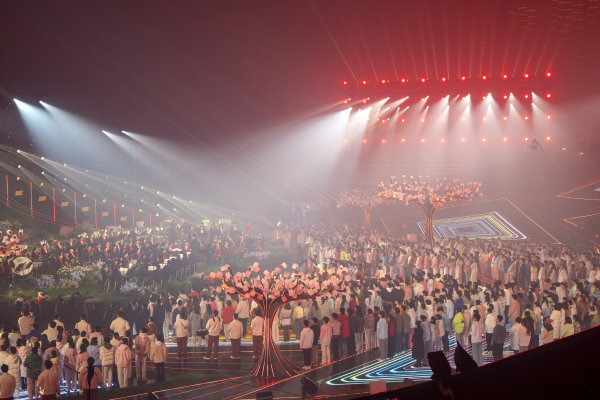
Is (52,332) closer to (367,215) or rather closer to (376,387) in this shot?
(376,387)

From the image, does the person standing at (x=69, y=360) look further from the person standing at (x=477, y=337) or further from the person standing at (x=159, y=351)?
the person standing at (x=477, y=337)

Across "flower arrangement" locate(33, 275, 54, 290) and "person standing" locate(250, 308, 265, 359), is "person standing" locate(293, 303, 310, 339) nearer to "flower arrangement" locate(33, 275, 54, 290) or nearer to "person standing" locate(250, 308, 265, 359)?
"person standing" locate(250, 308, 265, 359)

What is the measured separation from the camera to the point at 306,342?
11852 millimetres

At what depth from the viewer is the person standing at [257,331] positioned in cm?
1246

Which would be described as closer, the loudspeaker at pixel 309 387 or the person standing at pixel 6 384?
the person standing at pixel 6 384

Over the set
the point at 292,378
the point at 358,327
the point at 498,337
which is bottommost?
the point at 292,378

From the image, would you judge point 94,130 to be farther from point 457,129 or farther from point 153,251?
point 457,129

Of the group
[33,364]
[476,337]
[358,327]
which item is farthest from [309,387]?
[33,364]

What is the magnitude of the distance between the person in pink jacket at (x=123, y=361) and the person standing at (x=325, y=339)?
→ 4542mm

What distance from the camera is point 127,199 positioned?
106 feet

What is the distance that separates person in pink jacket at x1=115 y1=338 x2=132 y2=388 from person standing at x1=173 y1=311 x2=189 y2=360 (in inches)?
67.9

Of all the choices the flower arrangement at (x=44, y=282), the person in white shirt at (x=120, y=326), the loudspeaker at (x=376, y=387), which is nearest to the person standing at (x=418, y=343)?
the loudspeaker at (x=376, y=387)

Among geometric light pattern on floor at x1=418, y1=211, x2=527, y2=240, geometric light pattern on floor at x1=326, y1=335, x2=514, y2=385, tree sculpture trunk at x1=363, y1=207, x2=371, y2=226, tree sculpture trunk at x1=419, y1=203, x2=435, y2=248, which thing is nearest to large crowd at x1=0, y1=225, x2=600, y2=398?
geometric light pattern on floor at x1=326, y1=335, x2=514, y2=385

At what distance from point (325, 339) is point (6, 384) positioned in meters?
6.87
